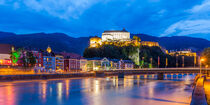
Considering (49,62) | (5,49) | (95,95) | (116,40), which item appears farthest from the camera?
(116,40)

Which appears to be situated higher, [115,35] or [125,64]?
[115,35]

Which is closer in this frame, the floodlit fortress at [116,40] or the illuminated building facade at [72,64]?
the illuminated building facade at [72,64]

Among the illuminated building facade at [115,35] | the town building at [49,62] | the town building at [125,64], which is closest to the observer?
the town building at [49,62]

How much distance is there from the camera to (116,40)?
156m

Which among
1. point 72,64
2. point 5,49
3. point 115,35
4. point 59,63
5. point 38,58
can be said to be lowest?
point 72,64

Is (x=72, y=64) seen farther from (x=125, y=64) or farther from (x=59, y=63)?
(x=125, y=64)

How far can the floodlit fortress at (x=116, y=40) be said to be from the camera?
5872 inches

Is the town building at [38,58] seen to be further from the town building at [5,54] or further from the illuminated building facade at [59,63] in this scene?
the illuminated building facade at [59,63]

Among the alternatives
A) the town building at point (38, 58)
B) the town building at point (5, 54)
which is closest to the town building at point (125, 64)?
the town building at point (38, 58)

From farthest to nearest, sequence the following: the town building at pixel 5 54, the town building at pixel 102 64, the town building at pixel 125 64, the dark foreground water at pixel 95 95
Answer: the town building at pixel 125 64
the town building at pixel 102 64
the town building at pixel 5 54
the dark foreground water at pixel 95 95

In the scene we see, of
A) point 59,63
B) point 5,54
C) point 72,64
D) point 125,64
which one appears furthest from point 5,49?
point 125,64

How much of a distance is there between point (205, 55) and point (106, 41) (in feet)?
328

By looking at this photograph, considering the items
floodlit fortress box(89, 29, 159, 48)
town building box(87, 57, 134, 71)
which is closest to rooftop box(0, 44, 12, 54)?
town building box(87, 57, 134, 71)

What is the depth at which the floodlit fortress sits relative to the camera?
5872 inches
